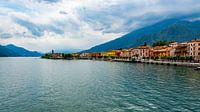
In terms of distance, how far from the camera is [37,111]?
29.8m

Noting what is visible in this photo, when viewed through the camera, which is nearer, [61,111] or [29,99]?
[61,111]

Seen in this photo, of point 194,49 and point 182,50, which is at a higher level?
point 194,49

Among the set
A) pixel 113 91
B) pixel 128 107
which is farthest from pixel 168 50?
pixel 128 107

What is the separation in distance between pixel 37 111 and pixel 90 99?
28.4ft

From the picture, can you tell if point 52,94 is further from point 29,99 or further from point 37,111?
point 37,111

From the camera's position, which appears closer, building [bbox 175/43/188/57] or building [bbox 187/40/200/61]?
building [bbox 187/40/200/61]

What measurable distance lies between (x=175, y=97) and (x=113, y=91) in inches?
400

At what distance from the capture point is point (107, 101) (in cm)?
3484

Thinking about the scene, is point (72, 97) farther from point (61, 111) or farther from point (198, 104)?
point (198, 104)

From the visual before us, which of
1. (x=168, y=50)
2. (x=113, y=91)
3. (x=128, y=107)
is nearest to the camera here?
(x=128, y=107)

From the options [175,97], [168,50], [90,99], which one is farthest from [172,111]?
[168,50]

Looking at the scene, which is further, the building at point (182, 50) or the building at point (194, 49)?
the building at point (182, 50)

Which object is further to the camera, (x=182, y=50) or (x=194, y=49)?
(x=182, y=50)

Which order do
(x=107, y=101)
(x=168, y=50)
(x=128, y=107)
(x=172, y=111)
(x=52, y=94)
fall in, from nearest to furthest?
(x=172, y=111), (x=128, y=107), (x=107, y=101), (x=52, y=94), (x=168, y=50)
